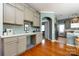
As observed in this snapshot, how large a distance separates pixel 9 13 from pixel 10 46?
988mm

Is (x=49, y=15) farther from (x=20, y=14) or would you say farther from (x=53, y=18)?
(x=20, y=14)

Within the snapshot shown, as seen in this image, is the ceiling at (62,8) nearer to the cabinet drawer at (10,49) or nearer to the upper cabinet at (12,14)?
the upper cabinet at (12,14)

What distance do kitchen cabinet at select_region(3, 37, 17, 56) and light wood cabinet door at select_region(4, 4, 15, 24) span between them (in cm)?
58

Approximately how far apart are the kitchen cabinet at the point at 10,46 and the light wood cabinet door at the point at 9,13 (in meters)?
0.58

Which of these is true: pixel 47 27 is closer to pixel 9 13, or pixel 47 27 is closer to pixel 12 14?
pixel 12 14

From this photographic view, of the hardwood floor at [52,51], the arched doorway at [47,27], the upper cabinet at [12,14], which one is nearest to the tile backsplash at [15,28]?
the upper cabinet at [12,14]

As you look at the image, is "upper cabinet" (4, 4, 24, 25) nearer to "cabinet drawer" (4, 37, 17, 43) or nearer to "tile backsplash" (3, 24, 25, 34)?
"tile backsplash" (3, 24, 25, 34)

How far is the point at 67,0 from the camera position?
246 cm

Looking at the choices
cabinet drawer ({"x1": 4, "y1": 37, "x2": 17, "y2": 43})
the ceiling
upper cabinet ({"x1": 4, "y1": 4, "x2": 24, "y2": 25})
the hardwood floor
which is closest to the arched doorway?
the ceiling

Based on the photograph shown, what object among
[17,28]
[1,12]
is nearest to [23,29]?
[17,28]

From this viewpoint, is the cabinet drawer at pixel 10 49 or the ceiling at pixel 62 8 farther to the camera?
the ceiling at pixel 62 8

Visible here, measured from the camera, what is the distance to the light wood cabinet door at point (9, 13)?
9.53 feet

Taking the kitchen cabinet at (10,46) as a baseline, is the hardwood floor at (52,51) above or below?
below

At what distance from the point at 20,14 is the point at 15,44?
1.32 meters
